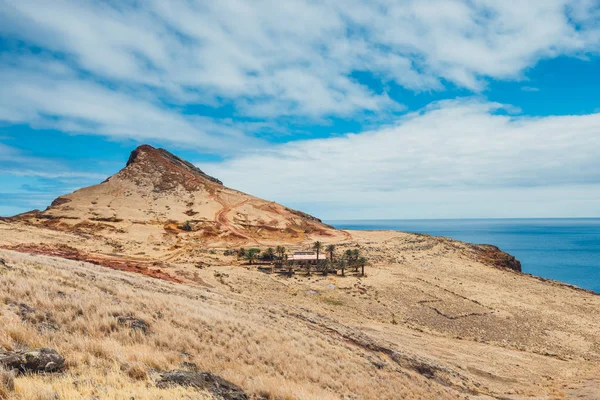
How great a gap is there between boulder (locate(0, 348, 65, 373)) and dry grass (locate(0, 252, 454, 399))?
424 millimetres

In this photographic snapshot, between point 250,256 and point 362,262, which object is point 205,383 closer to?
point 362,262

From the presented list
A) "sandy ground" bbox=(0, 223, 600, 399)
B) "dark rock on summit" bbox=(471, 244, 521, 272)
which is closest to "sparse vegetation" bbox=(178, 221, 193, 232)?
"sandy ground" bbox=(0, 223, 600, 399)

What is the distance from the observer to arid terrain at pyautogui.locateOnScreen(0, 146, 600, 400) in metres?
10.1

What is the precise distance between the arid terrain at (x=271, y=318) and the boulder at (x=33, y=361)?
318mm

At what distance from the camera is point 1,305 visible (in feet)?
35.1

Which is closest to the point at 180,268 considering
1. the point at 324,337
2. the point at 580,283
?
the point at 324,337

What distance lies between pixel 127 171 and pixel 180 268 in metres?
71.1

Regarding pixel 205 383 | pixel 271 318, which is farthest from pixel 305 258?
pixel 205 383

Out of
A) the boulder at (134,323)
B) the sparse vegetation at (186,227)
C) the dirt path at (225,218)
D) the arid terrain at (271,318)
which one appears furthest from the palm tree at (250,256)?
the boulder at (134,323)

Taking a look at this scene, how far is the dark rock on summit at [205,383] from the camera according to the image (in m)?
8.74

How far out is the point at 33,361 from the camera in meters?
7.80

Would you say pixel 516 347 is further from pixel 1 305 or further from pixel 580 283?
pixel 580 283

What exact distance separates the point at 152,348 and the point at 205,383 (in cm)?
308

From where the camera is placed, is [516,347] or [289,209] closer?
[516,347]
